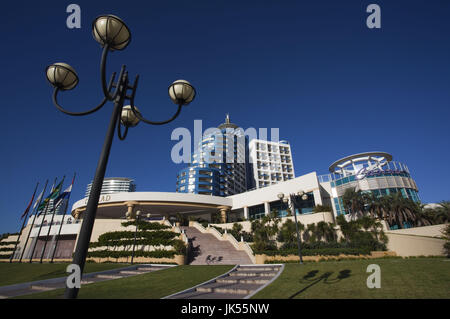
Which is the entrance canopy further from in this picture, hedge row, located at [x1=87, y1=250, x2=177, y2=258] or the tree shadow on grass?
the tree shadow on grass

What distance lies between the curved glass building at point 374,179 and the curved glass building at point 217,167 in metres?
46.7

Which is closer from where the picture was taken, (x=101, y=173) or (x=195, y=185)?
(x=101, y=173)

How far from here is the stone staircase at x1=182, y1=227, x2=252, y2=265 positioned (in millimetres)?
21109

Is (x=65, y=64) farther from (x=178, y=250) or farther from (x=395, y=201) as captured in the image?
(x=395, y=201)

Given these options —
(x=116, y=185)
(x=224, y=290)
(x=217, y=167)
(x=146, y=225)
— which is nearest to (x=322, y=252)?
(x=224, y=290)

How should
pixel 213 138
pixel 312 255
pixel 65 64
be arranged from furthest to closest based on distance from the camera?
pixel 213 138
pixel 312 255
pixel 65 64

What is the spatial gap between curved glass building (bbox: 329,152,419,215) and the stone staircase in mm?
21673

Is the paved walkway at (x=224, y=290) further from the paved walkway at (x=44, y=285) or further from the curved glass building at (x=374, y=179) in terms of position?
the curved glass building at (x=374, y=179)

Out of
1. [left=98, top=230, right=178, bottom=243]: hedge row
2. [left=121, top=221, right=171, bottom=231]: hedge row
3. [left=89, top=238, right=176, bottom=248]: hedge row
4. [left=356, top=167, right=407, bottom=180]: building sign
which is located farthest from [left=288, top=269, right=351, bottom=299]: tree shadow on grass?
[left=356, top=167, right=407, bottom=180]: building sign

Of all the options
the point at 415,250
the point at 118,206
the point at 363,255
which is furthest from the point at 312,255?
the point at 118,206

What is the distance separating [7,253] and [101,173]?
57.9 meters

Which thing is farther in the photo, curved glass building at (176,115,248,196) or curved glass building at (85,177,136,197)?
curved glass building at (85,177,136,197)
